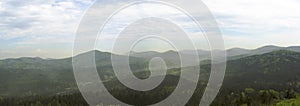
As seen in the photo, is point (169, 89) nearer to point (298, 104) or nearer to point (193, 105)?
point (193, 105)

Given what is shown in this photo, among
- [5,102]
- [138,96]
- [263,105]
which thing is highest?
[263,105]

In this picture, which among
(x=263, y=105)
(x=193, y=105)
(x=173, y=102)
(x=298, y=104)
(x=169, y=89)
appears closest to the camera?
(x=298, y=104)

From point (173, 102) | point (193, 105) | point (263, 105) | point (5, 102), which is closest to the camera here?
point (263, 105)

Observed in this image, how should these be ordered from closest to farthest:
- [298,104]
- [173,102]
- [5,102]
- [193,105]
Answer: [298,104] < [193,105] < [173,102] < [5,102]

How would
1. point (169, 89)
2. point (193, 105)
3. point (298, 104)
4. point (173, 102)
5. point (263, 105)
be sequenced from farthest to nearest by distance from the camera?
point (169, 89)
point (173, 102)
point (193, 105)
point (263, 105)
point (298, 104)

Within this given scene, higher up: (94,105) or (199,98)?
(199,98)

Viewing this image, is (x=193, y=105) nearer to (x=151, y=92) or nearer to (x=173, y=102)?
(x=173, y=102)

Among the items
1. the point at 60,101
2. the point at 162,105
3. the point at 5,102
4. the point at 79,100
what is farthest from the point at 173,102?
the point at 5,102

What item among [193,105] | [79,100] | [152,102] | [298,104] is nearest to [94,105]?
[79,100]

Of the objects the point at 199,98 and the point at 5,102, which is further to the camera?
the point at 5,102
